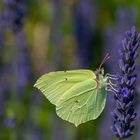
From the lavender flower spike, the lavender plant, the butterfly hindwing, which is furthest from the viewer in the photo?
the lavender plant

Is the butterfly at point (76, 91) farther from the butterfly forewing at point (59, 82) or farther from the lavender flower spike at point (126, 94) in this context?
the lavender flower spike at point (126, 94)

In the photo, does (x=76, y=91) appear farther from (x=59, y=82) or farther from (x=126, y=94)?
(x=126, y=94)

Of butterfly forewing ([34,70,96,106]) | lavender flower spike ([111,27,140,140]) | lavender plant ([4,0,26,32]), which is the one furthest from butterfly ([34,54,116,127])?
lavender plant ([4,0,26,32])

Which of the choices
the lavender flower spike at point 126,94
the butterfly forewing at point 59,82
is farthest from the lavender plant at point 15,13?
the lavender flower spike at point 126,94

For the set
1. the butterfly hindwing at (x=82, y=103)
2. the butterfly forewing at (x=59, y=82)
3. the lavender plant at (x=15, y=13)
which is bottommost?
the butterfly hindwing at (x=82, y=103)

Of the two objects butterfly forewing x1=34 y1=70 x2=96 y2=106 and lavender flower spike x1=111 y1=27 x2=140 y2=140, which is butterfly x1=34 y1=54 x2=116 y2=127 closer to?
butterfly forewing x1=34 y1=70 x2=96 y2=106

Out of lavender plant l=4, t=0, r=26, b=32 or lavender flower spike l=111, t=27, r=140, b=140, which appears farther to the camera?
lavender plant l=4, t=0, r=26, b=32

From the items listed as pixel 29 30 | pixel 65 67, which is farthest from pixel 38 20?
pixel 65 67
